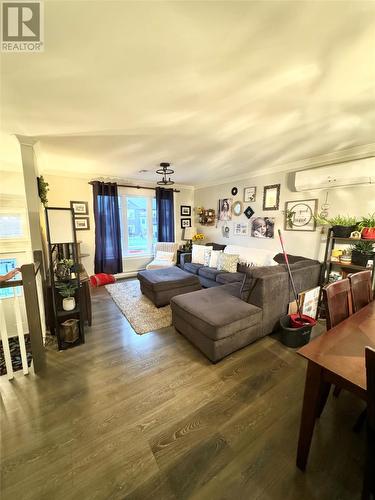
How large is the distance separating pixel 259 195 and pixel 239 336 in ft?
9.33

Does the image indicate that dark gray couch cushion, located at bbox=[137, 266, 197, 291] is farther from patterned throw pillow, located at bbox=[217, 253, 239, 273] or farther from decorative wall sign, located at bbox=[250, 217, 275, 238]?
decorative wall sign, located at bbox=[250, 217, 275, 238]

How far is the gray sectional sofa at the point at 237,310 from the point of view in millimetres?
1967

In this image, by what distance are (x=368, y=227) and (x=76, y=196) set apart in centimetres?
497

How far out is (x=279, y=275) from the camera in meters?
2.32

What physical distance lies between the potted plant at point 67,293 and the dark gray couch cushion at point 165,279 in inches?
46.1

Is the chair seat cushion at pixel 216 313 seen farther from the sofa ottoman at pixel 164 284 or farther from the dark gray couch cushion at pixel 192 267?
the dark gray couch cushion at pixel 192 267

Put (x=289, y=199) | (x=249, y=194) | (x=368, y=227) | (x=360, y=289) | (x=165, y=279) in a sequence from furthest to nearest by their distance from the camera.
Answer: (x=249, y=194), (x=289, y=199), (x=165, y=279), (x=368, y=227), (x=360, y=289)

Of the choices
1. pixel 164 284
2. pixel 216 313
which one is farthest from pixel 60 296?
pixel 216 313

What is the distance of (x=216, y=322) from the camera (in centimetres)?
192

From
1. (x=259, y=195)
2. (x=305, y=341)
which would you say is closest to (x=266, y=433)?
(x=305, y=341)

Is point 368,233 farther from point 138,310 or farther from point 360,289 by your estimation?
point 138,310

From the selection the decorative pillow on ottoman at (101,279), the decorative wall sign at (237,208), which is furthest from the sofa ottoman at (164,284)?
the decorative wall sign at (237,208)

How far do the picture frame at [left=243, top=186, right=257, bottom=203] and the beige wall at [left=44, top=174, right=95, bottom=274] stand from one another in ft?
10.9

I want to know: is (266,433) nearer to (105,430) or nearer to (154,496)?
(154,496)
